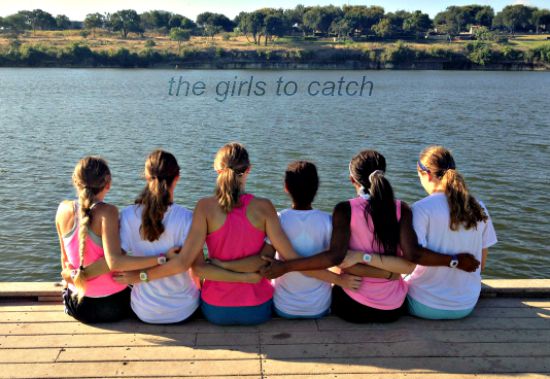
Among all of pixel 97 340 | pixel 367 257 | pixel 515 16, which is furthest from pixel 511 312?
pixel 515 16

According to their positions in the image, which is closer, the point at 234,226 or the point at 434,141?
the point at 234,226

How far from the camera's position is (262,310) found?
3979 millimetres

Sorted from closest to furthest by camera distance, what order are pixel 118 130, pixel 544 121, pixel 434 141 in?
pixel 434 141
pixel 118 130
pixel 544 121

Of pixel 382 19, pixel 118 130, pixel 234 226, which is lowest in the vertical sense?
pixel 118 130

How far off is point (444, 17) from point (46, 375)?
17931 cm

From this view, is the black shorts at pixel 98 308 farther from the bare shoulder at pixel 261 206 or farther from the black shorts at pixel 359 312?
the black shorts at pixel 359 312

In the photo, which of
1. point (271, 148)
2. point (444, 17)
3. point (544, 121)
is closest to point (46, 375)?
point (271, 148)

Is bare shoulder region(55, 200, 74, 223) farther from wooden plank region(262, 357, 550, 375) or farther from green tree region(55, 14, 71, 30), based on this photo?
green tree region(55, 14, 71, 30)

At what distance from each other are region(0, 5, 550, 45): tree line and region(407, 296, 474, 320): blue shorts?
13941cm

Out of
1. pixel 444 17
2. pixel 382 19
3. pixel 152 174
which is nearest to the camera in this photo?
pixel 152 174

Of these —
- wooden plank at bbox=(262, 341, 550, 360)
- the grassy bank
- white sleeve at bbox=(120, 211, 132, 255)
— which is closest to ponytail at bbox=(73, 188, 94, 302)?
white sleeve at bbox=(120, 211, 132, 255)

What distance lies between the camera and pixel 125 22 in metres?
146

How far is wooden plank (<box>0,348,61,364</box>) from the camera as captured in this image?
350cm

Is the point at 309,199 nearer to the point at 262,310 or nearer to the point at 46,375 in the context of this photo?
the point at 262,310
